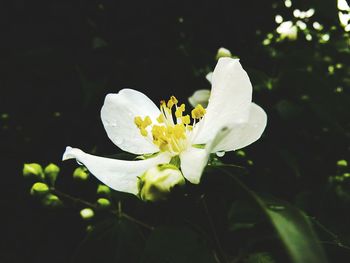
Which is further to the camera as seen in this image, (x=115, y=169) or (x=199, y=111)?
(x=199, y=111)

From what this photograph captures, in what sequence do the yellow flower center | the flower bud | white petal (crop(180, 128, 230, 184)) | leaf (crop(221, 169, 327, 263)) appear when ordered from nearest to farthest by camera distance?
leaf (crop(221, 169, 327, 263)) → white petal (crop(180, 128, 230, 184)) → the yellow flower center → the flower bud

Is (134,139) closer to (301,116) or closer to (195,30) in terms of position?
(301,116)

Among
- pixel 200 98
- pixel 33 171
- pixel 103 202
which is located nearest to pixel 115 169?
pixel 103 202

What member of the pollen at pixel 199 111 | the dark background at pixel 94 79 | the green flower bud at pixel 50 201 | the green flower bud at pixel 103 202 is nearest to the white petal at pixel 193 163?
the pollen at pixel 199 111

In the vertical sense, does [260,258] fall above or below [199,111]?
below

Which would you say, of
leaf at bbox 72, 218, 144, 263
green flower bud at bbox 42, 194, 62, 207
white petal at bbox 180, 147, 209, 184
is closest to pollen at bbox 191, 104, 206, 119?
white petal at bbox 180, 147, 209, 184

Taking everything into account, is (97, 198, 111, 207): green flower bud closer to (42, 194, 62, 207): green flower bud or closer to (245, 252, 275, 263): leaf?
(42, 194, 62, 207): green flower bud

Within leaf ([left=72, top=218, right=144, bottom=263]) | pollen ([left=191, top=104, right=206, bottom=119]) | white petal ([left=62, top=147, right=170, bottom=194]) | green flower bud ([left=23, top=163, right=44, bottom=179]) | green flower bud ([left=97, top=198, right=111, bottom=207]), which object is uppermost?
pollen ([left=191, top=104, right=206, bottom=119])

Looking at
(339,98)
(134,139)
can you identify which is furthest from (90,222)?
(339,98)

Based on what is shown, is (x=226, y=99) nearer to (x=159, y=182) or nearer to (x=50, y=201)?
(x=159, y=182)
